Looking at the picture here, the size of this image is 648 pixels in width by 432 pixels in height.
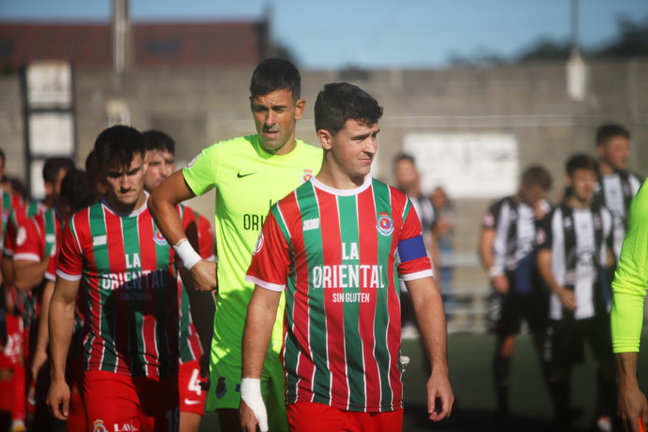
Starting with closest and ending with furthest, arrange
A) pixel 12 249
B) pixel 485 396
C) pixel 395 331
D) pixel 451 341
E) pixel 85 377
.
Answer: pixel 395 331 < pixel 85 377 < pixel 12 249 < pixel 485 396 < pixel 451 341

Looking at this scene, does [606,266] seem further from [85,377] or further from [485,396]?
[85,377]

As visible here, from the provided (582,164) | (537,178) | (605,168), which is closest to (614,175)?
(605,168)

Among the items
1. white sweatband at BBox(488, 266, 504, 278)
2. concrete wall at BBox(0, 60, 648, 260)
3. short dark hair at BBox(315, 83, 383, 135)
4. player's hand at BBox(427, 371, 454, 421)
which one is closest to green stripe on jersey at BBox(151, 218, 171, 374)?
short dark hair at BBox(315, 83, 383, 135)

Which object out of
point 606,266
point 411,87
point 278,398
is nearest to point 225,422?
point 278,398

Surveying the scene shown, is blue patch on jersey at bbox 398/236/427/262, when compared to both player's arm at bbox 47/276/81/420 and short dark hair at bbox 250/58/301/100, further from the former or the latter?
player's arm at bbox 47/276/81/420

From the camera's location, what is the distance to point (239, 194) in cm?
457

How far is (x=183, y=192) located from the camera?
15.1ft

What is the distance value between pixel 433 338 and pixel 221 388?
1326 mm

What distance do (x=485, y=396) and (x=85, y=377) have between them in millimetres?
5223

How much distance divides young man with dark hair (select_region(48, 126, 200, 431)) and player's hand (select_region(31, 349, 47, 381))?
0.94 meters

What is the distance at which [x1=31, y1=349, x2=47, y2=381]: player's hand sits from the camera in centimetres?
583

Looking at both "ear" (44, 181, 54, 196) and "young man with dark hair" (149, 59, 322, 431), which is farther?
"ear" (44, 181, 54, 196)

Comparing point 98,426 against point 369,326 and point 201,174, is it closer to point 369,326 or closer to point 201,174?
point 201,174

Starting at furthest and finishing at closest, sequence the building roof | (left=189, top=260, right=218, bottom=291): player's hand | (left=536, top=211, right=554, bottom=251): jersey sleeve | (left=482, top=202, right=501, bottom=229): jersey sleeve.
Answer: the building roof < (left=482, top=202, right=501, bottom=229): jersey sleeve < (left=536, top=211, right=554, bottom=251): jersey sleeve < (left=189, top=260, right=218, bottom=291): player's hand
